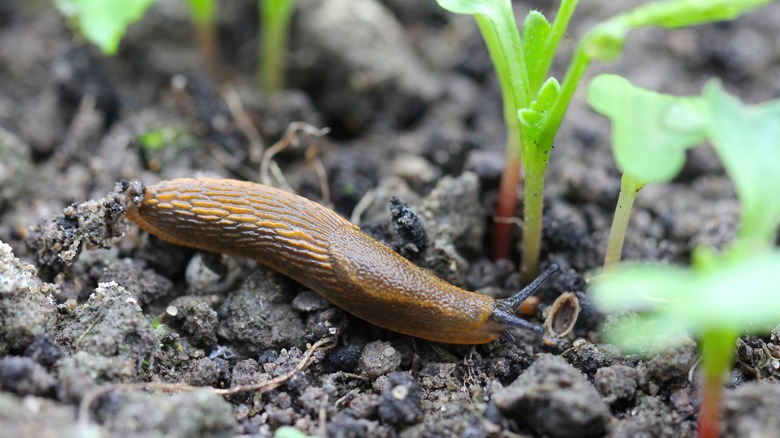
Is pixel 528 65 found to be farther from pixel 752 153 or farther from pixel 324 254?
pixel 324 254

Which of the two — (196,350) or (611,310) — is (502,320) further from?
(196,350)

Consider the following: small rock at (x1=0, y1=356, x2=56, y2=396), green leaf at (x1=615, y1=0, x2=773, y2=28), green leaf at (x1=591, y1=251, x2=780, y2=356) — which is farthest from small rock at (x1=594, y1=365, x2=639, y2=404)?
small rock at (x1=0, y1=356, x2=56, y2=396)

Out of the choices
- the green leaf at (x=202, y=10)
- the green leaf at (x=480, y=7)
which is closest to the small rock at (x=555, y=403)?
the green leaf at (x=480, y=7)

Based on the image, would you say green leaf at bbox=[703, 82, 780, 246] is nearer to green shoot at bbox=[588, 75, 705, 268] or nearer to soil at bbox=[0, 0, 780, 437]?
green shoot at bbox=[588, 75, 705, 268]

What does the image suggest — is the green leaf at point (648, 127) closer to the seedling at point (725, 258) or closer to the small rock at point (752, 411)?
the seedling at point (725, 258)

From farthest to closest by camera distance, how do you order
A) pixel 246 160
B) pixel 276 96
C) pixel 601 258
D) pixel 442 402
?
pixel 276 96 < pixel 246 160 < pixel 601 258 < pixel 442 402

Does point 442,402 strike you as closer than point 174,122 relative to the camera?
Yes

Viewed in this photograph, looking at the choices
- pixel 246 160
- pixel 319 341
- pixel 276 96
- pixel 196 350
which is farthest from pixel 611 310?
pixel 276 96
